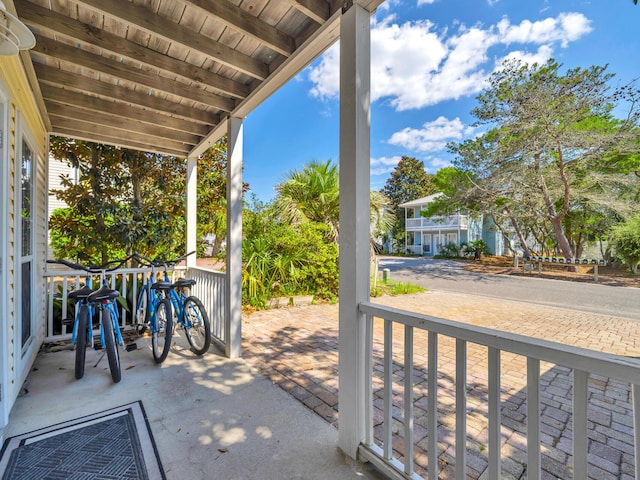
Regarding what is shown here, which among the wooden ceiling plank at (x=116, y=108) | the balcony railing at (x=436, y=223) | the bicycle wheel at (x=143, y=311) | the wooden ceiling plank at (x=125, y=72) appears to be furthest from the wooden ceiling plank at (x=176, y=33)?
the balcony railing at (x=436, y=223)

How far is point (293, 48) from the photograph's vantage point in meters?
2.07

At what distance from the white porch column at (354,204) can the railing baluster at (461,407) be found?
521mm

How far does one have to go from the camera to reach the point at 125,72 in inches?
95.3

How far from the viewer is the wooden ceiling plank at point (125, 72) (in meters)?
2.14

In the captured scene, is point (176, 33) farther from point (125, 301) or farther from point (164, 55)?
point (125, 301)

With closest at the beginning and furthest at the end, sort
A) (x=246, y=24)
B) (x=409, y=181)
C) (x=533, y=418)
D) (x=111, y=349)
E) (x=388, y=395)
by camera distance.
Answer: (x=533, y=418)
(x=388, y=395)
(x=246, y=24)
(x=111, y=349)
(x=409, y=181)

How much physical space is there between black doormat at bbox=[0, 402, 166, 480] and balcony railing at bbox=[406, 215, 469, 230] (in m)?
18.7

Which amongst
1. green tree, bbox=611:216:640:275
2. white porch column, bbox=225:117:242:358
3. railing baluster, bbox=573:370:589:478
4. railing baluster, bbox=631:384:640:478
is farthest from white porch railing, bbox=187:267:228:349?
green tree, bbox=611:216:640:275

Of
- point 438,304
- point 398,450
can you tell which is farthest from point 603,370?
point 438,304

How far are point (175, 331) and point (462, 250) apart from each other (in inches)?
745

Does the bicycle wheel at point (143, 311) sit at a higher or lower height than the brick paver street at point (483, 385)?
higher

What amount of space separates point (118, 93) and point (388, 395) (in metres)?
3.35

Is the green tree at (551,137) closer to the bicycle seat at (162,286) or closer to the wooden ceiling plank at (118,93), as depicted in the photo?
the wooden ceiling plank at (118,93)

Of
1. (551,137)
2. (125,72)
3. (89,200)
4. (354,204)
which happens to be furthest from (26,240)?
(551,137)
